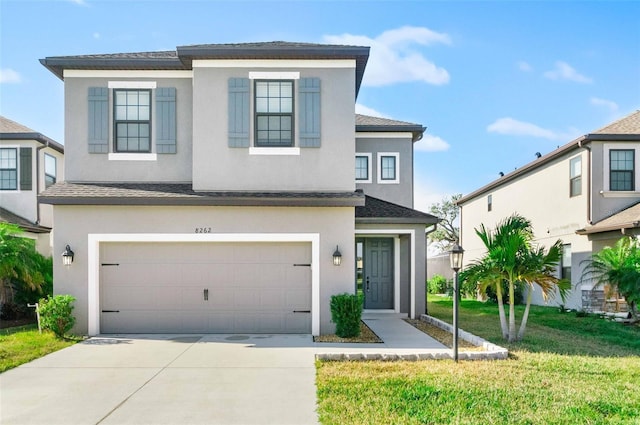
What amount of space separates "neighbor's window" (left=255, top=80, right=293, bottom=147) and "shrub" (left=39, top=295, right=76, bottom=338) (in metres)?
5.19

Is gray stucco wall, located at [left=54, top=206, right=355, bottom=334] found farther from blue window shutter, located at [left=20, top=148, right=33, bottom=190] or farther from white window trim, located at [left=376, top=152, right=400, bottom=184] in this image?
blue window shutter, located at [left=20, top=148, right=33, bottom=190]

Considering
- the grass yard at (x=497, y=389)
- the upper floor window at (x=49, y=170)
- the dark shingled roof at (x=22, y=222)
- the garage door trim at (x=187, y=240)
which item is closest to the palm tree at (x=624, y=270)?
the grass yard at (x=497, y=389)

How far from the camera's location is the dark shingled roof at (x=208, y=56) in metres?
9.91

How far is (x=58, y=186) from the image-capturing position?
10430 millimetres

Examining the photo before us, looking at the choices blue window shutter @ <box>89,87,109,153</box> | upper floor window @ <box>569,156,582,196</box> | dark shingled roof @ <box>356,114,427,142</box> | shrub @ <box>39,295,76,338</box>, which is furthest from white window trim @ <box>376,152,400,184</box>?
shrub @ <box>39,295,76,338</box>

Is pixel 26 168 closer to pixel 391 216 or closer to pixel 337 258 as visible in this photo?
pixel 337 258

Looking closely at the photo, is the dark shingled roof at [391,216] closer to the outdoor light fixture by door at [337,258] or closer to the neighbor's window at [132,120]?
the outdoor light fixture by door at [337,258]

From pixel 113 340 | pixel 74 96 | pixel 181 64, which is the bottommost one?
pixel 113 340

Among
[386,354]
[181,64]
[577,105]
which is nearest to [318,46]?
[181,64]

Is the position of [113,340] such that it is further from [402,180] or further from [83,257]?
[402,180]

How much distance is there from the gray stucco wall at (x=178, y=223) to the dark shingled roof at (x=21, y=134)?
292 inches

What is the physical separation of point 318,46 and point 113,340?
748 centimetres

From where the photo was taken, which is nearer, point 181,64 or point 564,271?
point 181,64

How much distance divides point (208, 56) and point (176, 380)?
6691 millimetres
